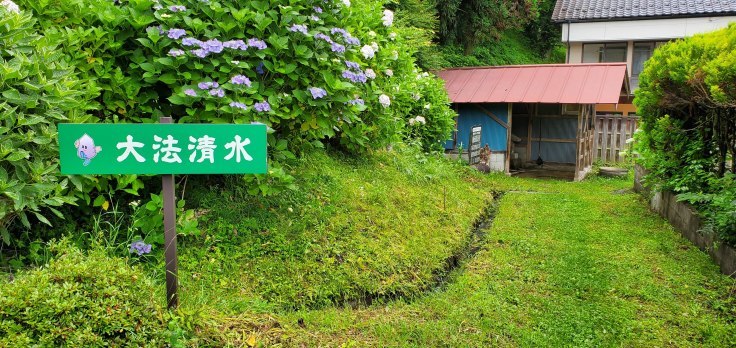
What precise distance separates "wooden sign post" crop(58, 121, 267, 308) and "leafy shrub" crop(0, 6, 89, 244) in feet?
2.09

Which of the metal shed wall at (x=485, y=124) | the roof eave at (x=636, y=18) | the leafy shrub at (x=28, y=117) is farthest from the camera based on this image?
the roof eave at (x=636, y=18)

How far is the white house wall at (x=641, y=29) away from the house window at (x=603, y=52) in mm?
547

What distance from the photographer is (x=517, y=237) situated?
619 centimetres

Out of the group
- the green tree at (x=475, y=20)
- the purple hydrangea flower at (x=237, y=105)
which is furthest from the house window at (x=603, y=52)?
the purple hydrangea flower at (x=237, y=105)

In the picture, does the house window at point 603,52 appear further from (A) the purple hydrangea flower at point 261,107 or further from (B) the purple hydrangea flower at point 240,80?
(B) the purple hydrangea flower at point 240,80

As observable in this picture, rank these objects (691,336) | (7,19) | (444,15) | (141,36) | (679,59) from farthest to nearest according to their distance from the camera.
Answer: (444,15), (679,59), (141,36), (691,336), (7,19)

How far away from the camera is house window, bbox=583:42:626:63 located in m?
20.0

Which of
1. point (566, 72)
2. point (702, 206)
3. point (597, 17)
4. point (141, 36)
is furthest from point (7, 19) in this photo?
point (597, 17)

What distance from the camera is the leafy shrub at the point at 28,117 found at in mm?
3205

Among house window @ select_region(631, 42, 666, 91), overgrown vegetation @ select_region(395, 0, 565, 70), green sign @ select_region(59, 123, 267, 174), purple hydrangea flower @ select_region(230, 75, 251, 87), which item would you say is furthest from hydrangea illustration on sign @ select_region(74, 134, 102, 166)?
house window @ select_region(631, 42, 666, 91)

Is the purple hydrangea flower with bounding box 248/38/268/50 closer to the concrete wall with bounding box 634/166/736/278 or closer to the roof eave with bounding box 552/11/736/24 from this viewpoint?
the concrete wall with bounding box 634/166/736/278

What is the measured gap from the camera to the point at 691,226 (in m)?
5.93

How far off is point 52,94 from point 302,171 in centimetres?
258

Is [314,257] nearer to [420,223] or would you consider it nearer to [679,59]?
[420,223]
